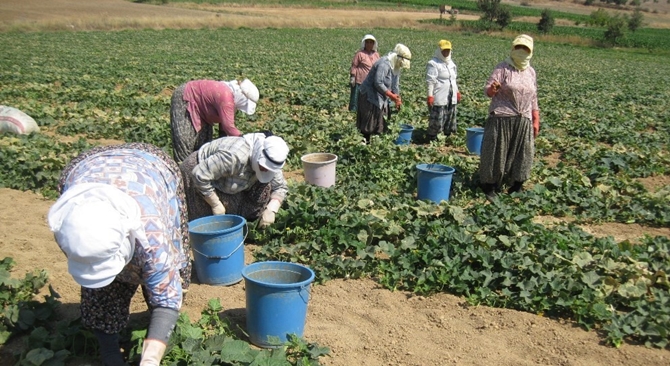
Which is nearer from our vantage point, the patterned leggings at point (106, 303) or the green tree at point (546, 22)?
the patterned leggings at point (106, 303)

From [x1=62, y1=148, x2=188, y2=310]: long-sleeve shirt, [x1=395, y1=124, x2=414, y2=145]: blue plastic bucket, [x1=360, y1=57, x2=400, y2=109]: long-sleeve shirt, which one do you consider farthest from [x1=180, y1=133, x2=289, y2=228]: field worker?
[x1=395, y1=124, x2=414, y2=145]: blue plastic bucket

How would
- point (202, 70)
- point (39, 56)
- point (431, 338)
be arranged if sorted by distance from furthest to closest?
point (39, 56)
point (202, 70)
point (431, 338)

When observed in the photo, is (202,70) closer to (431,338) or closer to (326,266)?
(326,266)

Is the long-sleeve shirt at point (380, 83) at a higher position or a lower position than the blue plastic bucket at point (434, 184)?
higher

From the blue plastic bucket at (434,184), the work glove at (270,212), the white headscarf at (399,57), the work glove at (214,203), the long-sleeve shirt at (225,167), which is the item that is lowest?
the blue plastic bucket at (434,184)

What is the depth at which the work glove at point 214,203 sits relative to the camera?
173 inches

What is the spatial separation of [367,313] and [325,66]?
15.6 m

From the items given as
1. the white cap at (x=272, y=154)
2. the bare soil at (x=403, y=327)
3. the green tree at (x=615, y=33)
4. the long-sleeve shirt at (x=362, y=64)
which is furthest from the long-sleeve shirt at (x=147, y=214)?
the green tree at (x=615, y=33)

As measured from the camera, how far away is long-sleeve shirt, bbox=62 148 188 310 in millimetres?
2383

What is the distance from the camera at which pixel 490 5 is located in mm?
45781

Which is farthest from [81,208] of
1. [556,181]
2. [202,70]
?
[202,70]

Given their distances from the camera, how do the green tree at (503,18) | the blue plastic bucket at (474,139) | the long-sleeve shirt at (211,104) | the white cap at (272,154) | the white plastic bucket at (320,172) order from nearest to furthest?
the white cap at (272,154)
the long-sleeve shirt at (211,104)
the white plastic bucket at (320,172)
the blue plastic bucket at (474,139)
the green tree at (503,18)

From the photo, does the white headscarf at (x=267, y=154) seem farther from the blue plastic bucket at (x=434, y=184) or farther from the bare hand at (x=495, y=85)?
the bare hand at (x=495, y=85)

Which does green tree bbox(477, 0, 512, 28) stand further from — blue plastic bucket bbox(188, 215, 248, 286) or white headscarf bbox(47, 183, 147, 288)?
white headscarf bbox(47, 183, 147, 288)
